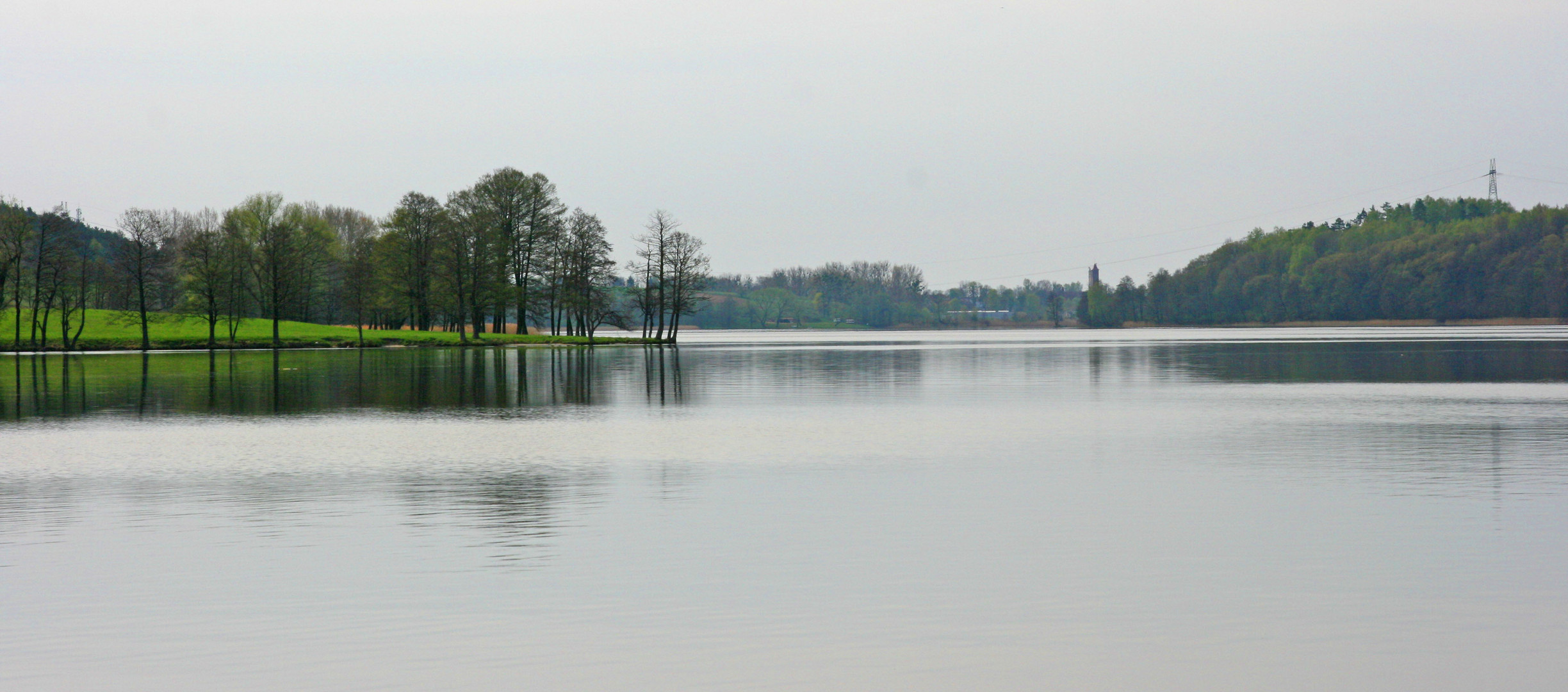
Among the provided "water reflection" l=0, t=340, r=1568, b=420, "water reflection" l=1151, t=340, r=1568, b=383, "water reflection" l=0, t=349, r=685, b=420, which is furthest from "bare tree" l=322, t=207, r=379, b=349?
"water reflection" l=1151, t=340, r=1568, b=383

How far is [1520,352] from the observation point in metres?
79.4

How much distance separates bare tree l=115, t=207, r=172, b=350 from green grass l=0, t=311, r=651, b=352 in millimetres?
1751

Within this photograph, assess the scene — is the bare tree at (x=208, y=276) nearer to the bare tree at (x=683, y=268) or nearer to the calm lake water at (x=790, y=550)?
the bare tree at (x=683, y=268)

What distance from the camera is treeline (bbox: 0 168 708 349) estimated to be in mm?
99000

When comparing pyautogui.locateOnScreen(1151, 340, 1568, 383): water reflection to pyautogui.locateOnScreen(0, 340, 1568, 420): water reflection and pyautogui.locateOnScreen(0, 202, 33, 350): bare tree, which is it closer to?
pyautogui.locateOnScreen(0, 340, 1568, 420): water reflection

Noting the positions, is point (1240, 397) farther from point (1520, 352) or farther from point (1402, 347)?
point (1402, 347)

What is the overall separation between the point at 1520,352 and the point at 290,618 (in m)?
84.9

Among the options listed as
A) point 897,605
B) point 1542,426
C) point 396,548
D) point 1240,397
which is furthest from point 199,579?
point 1240,397

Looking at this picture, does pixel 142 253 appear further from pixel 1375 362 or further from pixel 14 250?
pixel 1375 362

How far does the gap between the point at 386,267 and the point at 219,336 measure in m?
14.8

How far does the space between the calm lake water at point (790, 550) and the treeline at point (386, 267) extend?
237 ft

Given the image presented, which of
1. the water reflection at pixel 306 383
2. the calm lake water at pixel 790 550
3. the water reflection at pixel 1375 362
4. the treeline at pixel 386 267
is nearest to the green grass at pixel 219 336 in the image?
the treeline at pixel 386 267

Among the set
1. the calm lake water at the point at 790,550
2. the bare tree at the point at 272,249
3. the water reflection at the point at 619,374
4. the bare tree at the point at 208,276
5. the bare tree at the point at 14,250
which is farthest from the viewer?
the bare tree at the point at 272,249

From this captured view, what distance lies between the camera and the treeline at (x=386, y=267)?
325 ft
